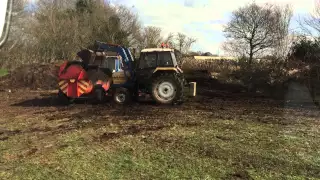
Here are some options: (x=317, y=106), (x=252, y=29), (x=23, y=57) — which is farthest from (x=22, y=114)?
(x=252, y=29)

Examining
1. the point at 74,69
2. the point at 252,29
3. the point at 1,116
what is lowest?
the point at 1,116

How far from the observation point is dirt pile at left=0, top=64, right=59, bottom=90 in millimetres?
20859

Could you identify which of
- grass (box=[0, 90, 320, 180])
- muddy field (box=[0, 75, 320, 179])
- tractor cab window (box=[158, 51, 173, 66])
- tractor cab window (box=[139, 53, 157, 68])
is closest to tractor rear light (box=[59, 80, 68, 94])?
muddy field (box=[0, 75, 320, 179])

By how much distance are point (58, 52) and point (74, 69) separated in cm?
1841

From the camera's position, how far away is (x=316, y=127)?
30.5ft

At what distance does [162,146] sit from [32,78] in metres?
15.7

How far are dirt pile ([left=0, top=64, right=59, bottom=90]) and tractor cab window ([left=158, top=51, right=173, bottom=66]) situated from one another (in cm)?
901

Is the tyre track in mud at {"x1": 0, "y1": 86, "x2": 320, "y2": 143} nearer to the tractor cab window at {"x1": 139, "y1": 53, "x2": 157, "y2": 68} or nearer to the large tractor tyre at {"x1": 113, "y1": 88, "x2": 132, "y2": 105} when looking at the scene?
the large tractor tyre at {"x1": 113, "y1": 88, "x2": 132, "y2": 105}

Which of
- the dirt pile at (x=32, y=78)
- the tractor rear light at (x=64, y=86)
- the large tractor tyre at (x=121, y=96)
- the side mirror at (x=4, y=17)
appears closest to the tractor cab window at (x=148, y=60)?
the large tractor tyre at (x=121, y=96)

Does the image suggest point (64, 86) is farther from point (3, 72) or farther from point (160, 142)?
point (3, 72)

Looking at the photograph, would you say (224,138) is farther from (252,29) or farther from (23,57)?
(252,29)

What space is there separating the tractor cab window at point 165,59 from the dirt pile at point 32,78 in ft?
29.6

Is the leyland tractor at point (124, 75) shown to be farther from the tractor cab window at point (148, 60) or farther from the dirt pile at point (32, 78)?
the dirt pile at point (32, 78)

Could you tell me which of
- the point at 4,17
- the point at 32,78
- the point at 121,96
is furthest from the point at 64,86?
the point at 4,17
